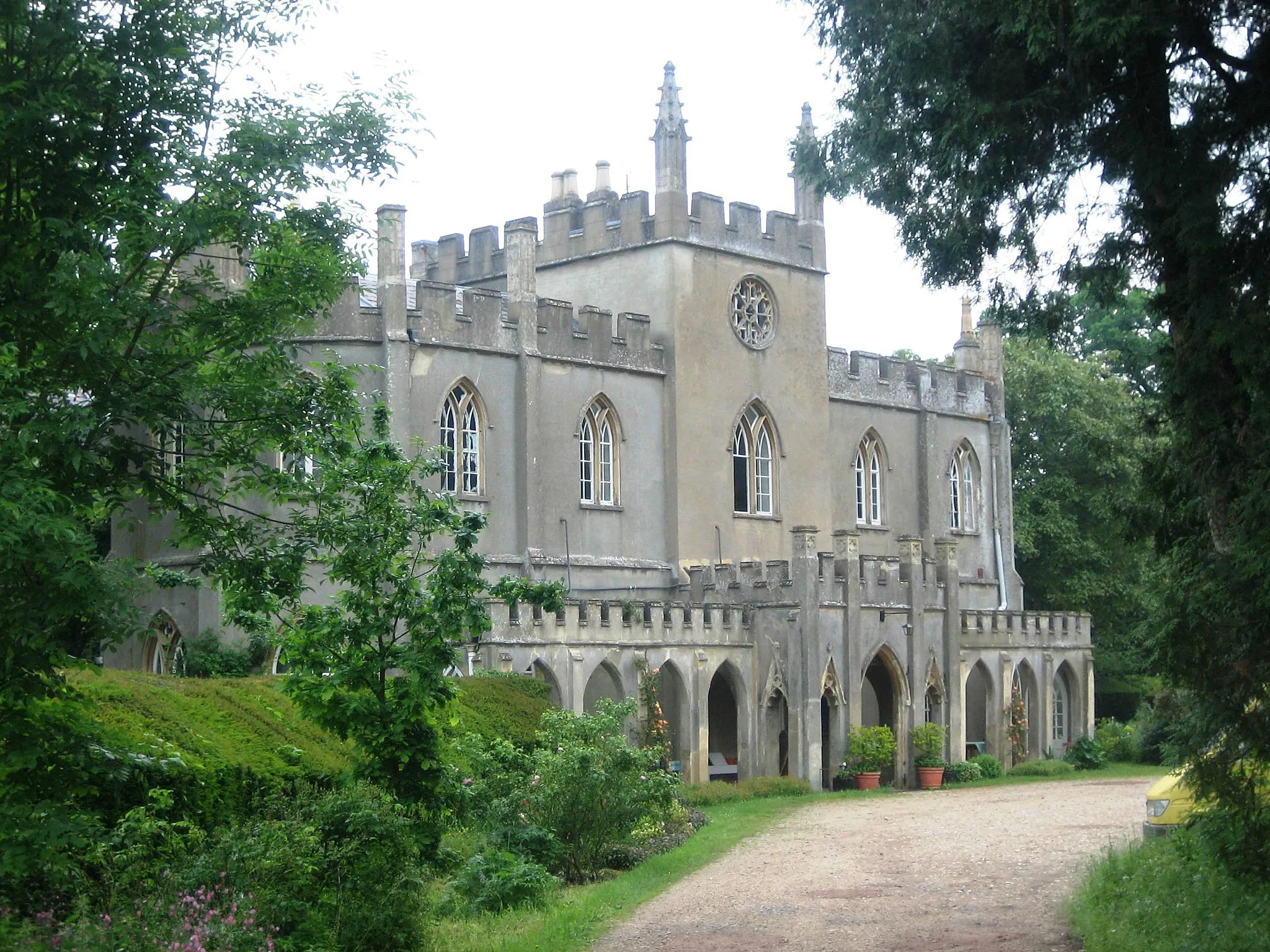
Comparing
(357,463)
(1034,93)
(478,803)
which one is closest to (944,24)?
(1034,93)

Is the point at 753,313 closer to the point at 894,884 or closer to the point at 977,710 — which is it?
the point at 977,710

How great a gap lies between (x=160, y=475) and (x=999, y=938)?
23.2 feet

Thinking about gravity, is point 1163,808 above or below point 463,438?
below

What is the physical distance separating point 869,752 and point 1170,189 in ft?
65.4

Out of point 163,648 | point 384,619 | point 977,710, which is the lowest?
point 977,710

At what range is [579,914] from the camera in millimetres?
13562

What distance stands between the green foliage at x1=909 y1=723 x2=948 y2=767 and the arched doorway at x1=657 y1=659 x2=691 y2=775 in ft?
15.5

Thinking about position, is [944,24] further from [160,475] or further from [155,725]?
[155,725]

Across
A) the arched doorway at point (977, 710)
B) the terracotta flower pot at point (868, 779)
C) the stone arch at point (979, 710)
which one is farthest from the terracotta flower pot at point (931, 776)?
the arched doorway at point (977, 710)

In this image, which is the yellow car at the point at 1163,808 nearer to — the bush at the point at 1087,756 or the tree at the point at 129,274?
the tree at the point at 129,274

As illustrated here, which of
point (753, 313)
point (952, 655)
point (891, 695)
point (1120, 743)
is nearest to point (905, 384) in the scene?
point (753, 313)

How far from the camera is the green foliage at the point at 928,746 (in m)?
31.2

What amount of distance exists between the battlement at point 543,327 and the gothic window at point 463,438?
103cm

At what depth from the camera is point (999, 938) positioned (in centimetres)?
1241
